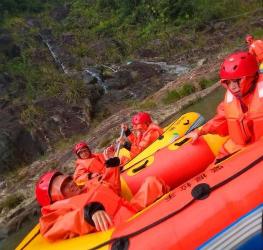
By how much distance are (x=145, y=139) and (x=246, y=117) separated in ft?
11.4

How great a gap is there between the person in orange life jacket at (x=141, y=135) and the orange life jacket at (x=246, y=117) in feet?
10.3

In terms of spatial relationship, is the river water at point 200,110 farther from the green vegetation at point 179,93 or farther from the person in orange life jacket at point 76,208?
the person in orange life jacket at point 76,208

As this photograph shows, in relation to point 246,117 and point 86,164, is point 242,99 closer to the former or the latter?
point 246,117

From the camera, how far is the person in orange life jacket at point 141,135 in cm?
718

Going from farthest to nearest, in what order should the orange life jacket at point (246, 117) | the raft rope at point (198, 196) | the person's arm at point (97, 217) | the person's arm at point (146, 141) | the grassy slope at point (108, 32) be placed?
the grassy slope at point (108, 32) → the person's arm at point (146, 141) → the orange life jacket at point (246, 117) → the person's arm at point (97, 217) → the raft rope at point (198, 196)

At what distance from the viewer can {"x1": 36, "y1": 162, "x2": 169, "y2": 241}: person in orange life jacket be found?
3449mm

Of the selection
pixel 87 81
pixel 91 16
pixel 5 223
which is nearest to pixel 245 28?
pixel 87 81

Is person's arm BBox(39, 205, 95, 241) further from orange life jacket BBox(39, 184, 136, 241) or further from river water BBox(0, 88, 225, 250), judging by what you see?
river water BBox(0, 88, 225, 250)

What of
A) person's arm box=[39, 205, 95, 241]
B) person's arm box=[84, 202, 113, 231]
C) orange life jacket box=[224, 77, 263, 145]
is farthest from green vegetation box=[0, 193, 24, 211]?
orange life jacket box=[224, 77, 263, 145]

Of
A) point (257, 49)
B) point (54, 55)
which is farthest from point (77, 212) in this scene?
point (54, 55)

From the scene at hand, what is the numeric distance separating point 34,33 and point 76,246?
20.4 m

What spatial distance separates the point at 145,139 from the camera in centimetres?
720

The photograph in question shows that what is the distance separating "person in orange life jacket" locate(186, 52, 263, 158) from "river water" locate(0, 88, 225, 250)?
5.12m

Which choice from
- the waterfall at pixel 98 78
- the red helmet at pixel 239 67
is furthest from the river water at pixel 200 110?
the waterfall at pixel 98 78
